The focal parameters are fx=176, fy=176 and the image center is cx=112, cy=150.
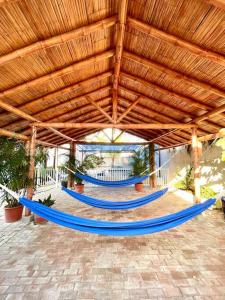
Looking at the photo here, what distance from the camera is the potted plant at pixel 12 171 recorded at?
9.95 ft

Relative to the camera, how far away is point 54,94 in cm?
322

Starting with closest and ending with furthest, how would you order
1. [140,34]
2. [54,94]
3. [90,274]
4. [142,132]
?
[90,274] → [140,34] → [54,94] → [142,132]

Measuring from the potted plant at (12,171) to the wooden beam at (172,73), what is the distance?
2.46 meters

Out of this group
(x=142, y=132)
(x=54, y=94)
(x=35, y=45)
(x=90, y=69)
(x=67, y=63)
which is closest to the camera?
(x=35, y=45)

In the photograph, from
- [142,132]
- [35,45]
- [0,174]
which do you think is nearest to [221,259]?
[35,45]

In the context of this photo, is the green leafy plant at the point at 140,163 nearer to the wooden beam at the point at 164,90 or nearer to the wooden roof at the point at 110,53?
the wooden roof at the point at 110,53

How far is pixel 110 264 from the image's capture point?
75.0 inches

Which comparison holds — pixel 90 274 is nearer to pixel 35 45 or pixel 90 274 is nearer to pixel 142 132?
pixel 35 45

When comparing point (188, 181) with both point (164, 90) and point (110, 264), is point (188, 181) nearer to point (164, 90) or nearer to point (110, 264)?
point (164, 90)

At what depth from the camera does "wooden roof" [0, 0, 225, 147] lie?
1731 millimetres

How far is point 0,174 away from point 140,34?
3067mm

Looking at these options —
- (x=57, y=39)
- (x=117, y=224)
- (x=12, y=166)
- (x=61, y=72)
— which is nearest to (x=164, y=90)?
(x=61, y=72)

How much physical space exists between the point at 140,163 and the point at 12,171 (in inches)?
188

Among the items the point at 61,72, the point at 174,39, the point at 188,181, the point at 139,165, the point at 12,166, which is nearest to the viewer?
the point at 174,39
